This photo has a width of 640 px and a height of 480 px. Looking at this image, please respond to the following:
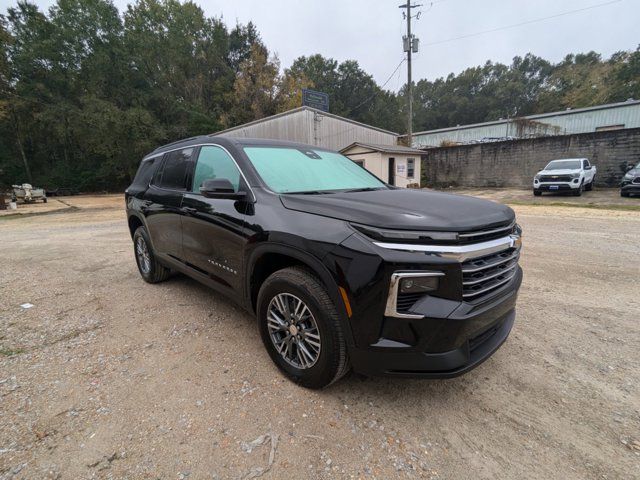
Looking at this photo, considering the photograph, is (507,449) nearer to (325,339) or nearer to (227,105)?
(325,339)

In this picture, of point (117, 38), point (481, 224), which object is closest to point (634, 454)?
point (481, 224)

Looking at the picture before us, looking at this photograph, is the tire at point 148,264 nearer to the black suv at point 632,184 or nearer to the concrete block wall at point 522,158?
the black suv at point 632,184

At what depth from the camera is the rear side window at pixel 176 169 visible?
11.2 ft

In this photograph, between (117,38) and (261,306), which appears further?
(117,38)

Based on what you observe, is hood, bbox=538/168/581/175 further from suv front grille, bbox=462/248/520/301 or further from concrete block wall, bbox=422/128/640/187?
suv front grille, bbox=462/248/520/301

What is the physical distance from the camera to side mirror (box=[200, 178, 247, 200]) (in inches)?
94.4

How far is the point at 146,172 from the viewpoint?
4.27 meters

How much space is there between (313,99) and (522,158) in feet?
52.2

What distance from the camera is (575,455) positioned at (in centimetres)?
167

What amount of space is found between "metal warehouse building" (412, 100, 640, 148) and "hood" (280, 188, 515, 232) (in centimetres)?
2946

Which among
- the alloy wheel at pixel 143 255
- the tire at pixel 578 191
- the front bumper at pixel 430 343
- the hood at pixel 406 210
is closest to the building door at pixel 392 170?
the tire at pixel 578 191

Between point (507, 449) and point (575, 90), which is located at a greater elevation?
point (575, 90)

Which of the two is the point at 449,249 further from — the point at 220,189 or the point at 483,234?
the point at 220,189

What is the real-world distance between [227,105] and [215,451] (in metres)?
38.7
